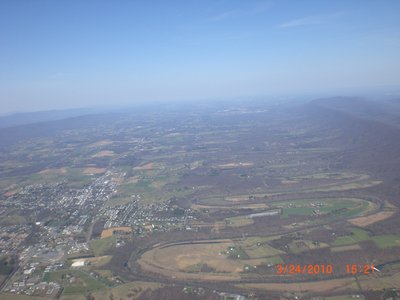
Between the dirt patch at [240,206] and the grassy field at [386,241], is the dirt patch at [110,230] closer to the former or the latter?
the dirt patch at [240,206]

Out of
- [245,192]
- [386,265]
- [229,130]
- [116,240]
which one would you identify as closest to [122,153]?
[229,130]

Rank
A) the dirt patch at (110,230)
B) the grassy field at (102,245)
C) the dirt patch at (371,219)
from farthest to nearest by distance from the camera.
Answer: the dirt patch at (110,230) < the dirt patch at (371,219) < the grassy field at (102,245)

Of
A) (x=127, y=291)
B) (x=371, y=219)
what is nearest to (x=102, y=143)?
(x=127, y=291)

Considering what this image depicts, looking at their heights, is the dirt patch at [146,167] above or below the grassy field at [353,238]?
above

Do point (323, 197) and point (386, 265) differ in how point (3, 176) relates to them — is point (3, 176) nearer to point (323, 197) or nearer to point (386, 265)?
point (323, 197)

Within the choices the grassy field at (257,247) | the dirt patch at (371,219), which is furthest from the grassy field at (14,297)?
the dirt patch at (371,219)

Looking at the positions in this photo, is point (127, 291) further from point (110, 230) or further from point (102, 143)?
point (102, 143)

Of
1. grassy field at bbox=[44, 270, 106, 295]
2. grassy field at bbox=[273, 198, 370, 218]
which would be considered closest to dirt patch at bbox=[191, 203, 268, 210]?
grassy field at bbox=[273, 198, 370, 218]
